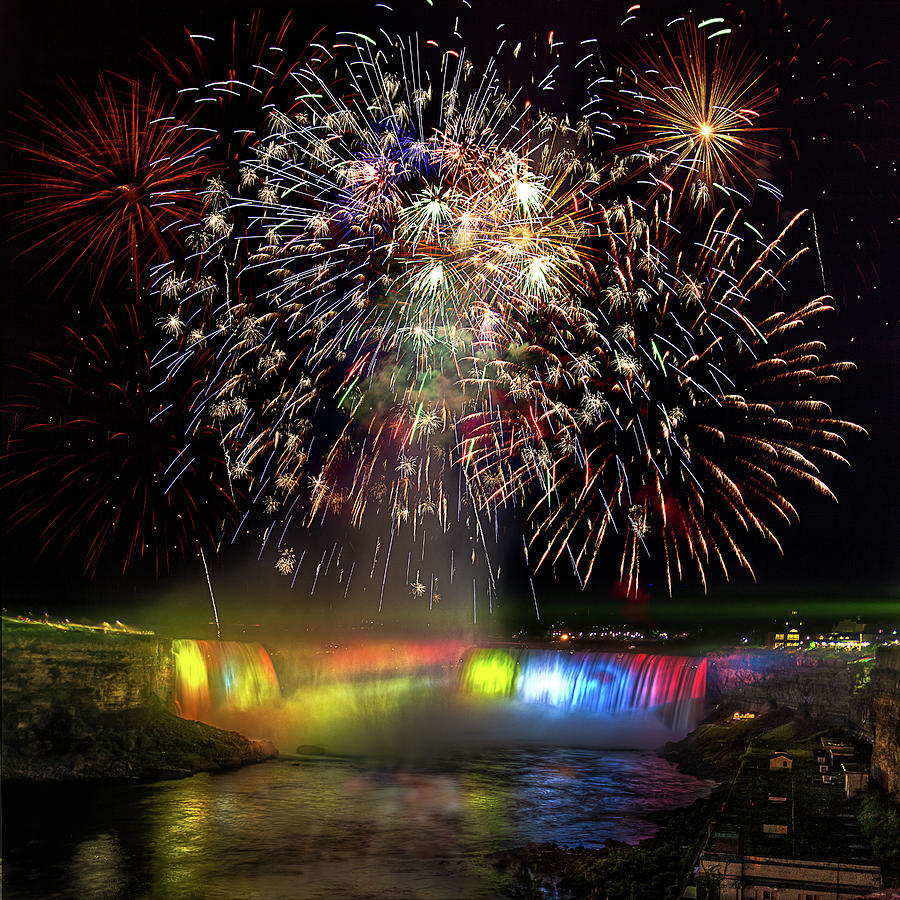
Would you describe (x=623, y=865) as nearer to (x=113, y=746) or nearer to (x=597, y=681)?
(x=113, y=746)

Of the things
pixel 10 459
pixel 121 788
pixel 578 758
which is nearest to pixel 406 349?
pixel 10 459

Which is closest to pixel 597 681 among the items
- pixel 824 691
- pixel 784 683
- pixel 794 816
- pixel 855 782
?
pixel 784 683

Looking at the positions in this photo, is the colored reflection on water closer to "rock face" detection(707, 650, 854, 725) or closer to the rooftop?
the rooftop

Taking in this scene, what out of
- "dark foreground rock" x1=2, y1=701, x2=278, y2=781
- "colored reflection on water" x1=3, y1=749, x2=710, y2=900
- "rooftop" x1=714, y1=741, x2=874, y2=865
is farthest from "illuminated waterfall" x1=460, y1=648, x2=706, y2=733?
"dark foreground rock" x1=2, y1=701, x2=278, y2=781

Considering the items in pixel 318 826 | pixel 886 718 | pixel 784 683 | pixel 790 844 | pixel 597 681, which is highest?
pixel 886 718

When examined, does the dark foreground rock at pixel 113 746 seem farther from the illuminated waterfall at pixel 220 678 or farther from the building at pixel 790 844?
the building at pixel 790 844
